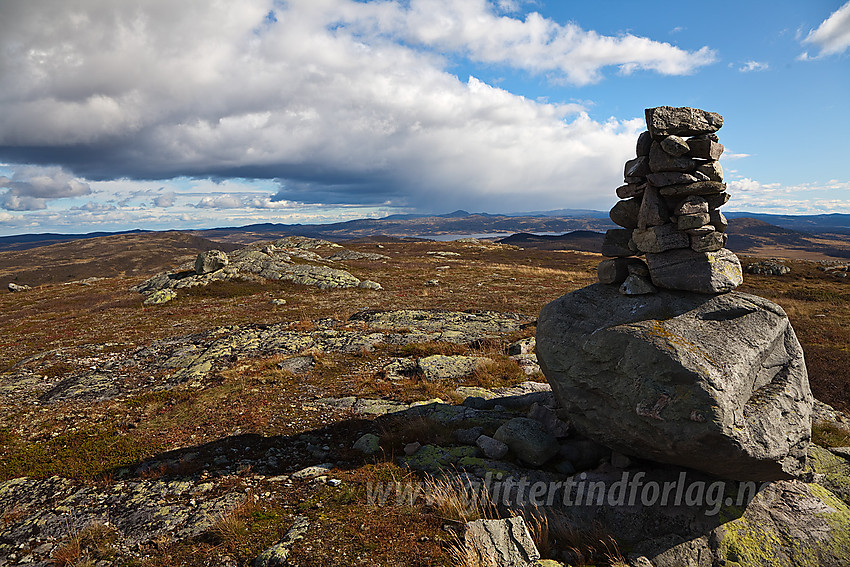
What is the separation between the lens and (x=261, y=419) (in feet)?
46.9

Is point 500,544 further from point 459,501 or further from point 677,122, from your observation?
point 677,122

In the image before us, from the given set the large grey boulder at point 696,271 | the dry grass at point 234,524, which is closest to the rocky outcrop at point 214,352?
the dry grass at point 234,524

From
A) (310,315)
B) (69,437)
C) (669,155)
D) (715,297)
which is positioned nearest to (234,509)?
(69,437)

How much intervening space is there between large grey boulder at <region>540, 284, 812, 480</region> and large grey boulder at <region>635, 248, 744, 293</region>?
1.08 ft

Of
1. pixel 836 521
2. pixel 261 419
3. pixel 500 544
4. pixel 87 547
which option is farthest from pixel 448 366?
pixel 87 547

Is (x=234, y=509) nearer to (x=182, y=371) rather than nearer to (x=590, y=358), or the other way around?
(x=590, y=358)

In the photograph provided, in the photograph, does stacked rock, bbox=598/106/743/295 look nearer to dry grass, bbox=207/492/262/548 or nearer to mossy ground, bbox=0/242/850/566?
mossy ground, bbox=0/242/850/566

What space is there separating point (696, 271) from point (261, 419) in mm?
14718

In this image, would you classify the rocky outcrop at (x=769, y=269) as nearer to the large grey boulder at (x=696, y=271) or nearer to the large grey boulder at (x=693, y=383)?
the large grey boulder at (x=696, y=271)

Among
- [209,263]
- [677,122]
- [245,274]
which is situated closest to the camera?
[677,122]

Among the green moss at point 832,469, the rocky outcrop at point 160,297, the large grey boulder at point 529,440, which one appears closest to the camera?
the green moss at point 832,469

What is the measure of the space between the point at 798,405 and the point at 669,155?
247 inches

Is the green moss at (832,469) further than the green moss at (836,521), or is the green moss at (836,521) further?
the green moss at (832,469)

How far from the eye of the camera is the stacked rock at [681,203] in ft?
30.2
